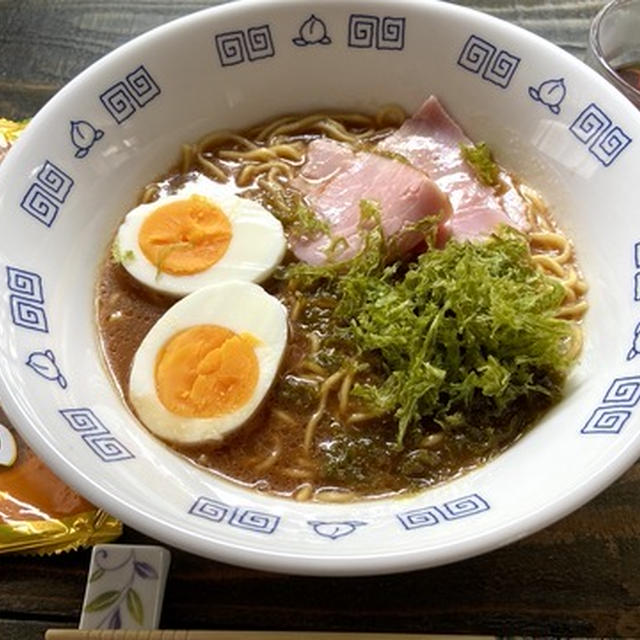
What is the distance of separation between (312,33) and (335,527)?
142 cm

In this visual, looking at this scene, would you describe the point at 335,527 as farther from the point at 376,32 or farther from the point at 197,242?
the point at 376,32

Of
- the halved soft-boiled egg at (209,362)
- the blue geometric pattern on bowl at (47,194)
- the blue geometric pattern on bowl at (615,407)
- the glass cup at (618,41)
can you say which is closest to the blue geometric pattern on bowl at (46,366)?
the halved soft-boiled egg at (209,362)

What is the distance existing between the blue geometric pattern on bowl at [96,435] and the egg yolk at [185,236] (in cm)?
50

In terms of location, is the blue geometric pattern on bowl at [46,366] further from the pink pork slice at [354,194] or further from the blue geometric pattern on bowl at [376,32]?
the blue geometric pattern on bowl at [376,32]

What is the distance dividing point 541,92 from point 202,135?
3.16 ft

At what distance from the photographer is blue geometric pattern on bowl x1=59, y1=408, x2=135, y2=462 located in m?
1.72

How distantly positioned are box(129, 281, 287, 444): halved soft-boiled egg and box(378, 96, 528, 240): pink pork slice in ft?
1.92

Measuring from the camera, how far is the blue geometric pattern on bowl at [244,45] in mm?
2354

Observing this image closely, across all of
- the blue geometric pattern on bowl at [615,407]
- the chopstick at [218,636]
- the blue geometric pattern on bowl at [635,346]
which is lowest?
the chopstick at [218,636]

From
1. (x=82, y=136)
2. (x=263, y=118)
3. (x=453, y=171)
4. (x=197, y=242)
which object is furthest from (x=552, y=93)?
(x=82, y=136)

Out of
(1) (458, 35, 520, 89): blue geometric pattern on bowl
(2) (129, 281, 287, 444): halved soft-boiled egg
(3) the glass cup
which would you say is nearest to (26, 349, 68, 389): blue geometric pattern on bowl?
(2) (129, 281, 287, 444): halved soft-boiled egg

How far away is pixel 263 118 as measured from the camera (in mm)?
2537

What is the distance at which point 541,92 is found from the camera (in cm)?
227

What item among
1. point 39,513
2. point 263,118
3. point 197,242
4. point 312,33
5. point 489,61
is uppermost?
point 489,61
